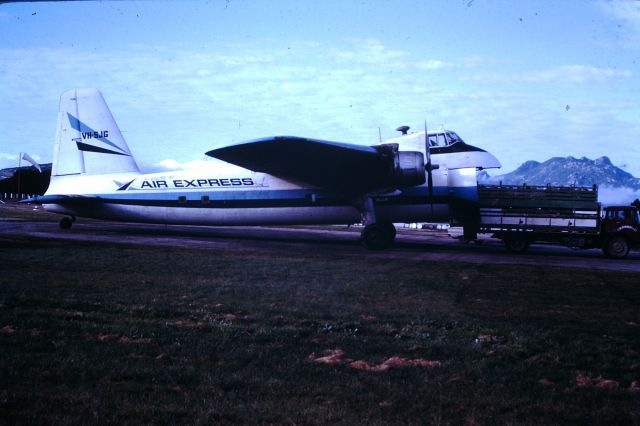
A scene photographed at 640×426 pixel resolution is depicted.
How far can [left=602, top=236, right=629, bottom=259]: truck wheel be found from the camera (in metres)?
21.8

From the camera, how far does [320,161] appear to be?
21359mm

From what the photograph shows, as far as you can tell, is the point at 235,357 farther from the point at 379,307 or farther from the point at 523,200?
the point at 523,200

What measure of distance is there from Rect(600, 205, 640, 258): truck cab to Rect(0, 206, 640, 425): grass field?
33.6ft

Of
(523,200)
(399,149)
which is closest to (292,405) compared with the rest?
(399,149)

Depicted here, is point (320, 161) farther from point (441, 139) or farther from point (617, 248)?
point (617, 248)

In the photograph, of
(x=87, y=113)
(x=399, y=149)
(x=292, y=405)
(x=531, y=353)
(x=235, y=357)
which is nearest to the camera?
(x=292, y=405)

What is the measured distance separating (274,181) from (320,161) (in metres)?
3.19

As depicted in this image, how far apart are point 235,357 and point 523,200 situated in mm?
18577

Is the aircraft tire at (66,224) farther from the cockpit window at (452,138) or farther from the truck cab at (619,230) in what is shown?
the truck cab at (619,230)

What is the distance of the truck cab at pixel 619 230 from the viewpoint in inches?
862

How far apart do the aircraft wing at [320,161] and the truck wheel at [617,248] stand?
9.30 meters

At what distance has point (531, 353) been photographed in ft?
23.1

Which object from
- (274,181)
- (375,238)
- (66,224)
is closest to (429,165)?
(375,238)

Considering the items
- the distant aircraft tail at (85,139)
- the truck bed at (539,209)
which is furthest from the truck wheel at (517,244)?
the distant aircraft tail at (85,139)
